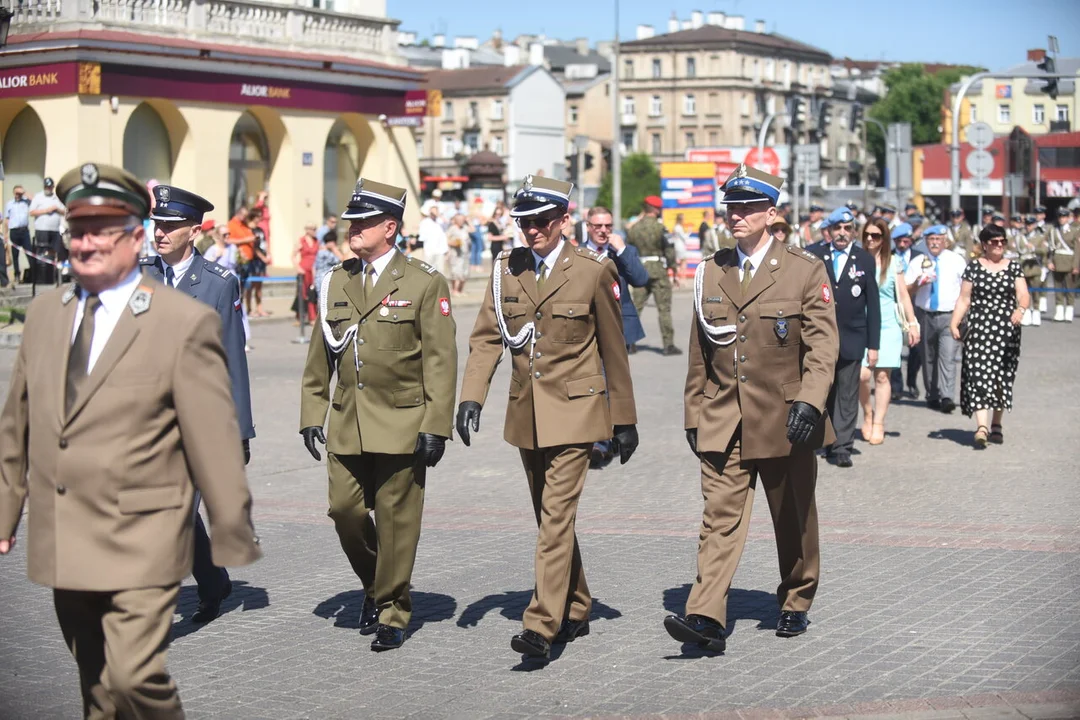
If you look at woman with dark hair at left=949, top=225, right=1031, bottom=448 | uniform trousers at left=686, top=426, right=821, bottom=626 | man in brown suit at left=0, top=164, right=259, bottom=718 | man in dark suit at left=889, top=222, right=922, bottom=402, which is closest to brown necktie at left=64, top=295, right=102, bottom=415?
man in brown suit at left=0, top=164, right=259, bottom=718

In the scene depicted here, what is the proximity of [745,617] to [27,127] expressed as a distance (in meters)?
28.1

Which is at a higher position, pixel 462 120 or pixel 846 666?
pixel 462 120

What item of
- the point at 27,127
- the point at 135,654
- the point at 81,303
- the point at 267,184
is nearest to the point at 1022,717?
the point at 135,654

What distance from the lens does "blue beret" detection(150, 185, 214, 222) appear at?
7.24 m

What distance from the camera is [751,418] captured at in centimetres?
680

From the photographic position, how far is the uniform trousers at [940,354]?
50.8 feet

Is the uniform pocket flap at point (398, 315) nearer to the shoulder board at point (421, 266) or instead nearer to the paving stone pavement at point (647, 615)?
the shoulder board at point (421, 266)

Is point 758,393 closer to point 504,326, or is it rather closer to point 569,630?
point 504,326

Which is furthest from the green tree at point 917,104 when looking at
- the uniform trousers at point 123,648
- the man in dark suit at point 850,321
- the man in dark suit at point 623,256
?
the uniform trousers at point 123,648

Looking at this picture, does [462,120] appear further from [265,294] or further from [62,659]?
[62,659]

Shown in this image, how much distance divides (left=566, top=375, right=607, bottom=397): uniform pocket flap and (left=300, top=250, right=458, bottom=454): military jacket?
493 millimetres

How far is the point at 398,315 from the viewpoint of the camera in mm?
6898

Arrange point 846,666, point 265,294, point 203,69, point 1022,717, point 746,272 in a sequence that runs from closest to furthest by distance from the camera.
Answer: point 1022,717 → point 846,666 → point 746,272 → point 265,294 → point 203,69

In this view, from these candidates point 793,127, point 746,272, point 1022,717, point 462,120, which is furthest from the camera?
point 462,120
